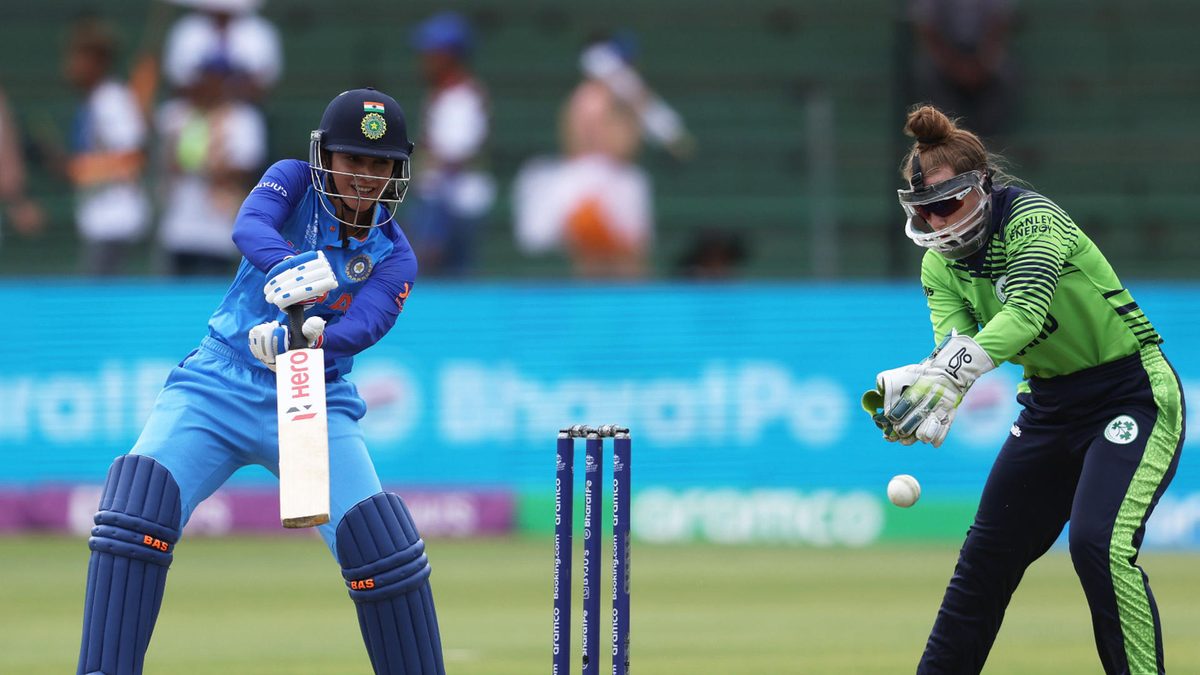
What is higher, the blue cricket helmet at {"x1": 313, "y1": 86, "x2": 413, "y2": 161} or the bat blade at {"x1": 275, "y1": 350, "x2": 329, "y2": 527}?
the blue cricket helmet at {"x1": 313, "y1": 86, "x2": 413, "y2": 161}

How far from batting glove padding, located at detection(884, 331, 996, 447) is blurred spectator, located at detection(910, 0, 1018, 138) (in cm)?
842

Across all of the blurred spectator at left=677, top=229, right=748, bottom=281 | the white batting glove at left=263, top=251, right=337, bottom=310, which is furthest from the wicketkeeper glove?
the blurred spectator at left=677, top=229, right=748, bottom=281

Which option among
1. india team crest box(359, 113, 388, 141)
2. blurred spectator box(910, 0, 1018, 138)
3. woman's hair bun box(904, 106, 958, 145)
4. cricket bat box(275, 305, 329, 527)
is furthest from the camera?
blurred spectator box(910, 0, 1018, 138)

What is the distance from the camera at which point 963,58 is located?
14039mm

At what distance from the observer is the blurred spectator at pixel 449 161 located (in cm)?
1364

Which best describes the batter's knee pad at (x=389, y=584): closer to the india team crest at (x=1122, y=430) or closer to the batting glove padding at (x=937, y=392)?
the batting glove padding at (x=937, y=392)

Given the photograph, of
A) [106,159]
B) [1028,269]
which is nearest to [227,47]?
[106,159]

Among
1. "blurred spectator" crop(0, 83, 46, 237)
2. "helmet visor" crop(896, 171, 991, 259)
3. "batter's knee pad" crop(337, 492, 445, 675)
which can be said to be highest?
"blurred spectator" crop(0, 83, 46, 237)

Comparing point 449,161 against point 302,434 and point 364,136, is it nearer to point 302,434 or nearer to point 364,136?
point 364,136

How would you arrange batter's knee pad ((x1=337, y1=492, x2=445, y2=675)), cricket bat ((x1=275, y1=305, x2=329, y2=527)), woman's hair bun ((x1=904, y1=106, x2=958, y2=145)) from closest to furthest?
cricket bat ((x1=275, y1=305, x2=329, y2=527)) < batter's knee pad ((x1=337, y1=492, x2=445, y2=675)) < woman's hair bun ((x1=904, y1=106, x2=958, y2=145))

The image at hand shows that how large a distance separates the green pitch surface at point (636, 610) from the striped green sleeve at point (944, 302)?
200cm

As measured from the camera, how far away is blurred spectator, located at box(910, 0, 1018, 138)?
14023mm

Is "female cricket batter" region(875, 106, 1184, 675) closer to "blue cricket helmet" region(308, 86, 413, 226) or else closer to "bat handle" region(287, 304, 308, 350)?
"blue cricket helmet" region(308, 86, 413, 226)

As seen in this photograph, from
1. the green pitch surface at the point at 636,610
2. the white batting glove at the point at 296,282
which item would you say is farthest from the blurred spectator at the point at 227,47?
the white batting glove at the point at 296,282
